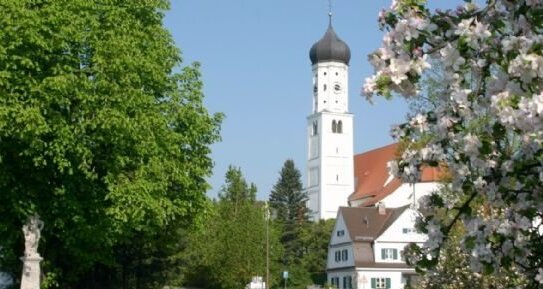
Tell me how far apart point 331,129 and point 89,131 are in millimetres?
91217

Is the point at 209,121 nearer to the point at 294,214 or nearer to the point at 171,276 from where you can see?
the point at 171,276

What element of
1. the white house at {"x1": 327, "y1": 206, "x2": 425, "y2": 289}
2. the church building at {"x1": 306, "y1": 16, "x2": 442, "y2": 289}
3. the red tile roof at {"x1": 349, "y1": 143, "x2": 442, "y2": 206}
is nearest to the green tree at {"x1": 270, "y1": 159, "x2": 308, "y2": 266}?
the church building at {"x1": 306, "y1": 16, "x2": 442, "y2": 289}

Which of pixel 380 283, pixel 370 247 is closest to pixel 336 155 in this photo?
pixel 370 247

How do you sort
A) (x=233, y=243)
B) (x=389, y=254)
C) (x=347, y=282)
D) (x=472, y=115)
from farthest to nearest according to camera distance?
(x=347, y=282)
(x=389, y=254)
(x=233, y=243)
(x=472, y=115)

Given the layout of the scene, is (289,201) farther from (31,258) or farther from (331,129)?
(31,258)

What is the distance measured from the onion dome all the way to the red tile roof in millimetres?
13720

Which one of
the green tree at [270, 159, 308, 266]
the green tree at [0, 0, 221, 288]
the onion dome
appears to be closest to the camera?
the green tree at [0, 0, 221, 288]

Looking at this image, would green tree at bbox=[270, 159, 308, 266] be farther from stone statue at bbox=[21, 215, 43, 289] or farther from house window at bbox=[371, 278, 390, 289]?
stone statue at bbox=[21, 215, 43, 289]

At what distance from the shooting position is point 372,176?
4107 inches

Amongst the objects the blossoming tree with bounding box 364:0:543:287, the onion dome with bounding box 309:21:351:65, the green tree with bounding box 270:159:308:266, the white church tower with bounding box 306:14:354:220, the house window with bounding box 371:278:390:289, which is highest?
the onion dome with bounding box 309:21:351:65

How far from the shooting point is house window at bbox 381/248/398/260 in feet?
219

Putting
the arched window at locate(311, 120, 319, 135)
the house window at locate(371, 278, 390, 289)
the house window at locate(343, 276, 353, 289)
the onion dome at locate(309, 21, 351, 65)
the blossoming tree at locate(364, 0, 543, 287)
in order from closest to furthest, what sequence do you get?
the blossoming tree at locate(364, 0, 543, 287) → the house window at locate(371, 278, 390, 289) → the house window at locate(343, 276, 353, 289) → the onion dome at locate(309, 21, 351, 65) → the arched window at locate(311, 120, 319, 135)

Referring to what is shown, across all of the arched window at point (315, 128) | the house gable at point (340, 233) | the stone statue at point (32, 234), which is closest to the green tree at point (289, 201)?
the arched window at point (315, 128)

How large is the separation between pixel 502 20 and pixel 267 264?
4785 cm
